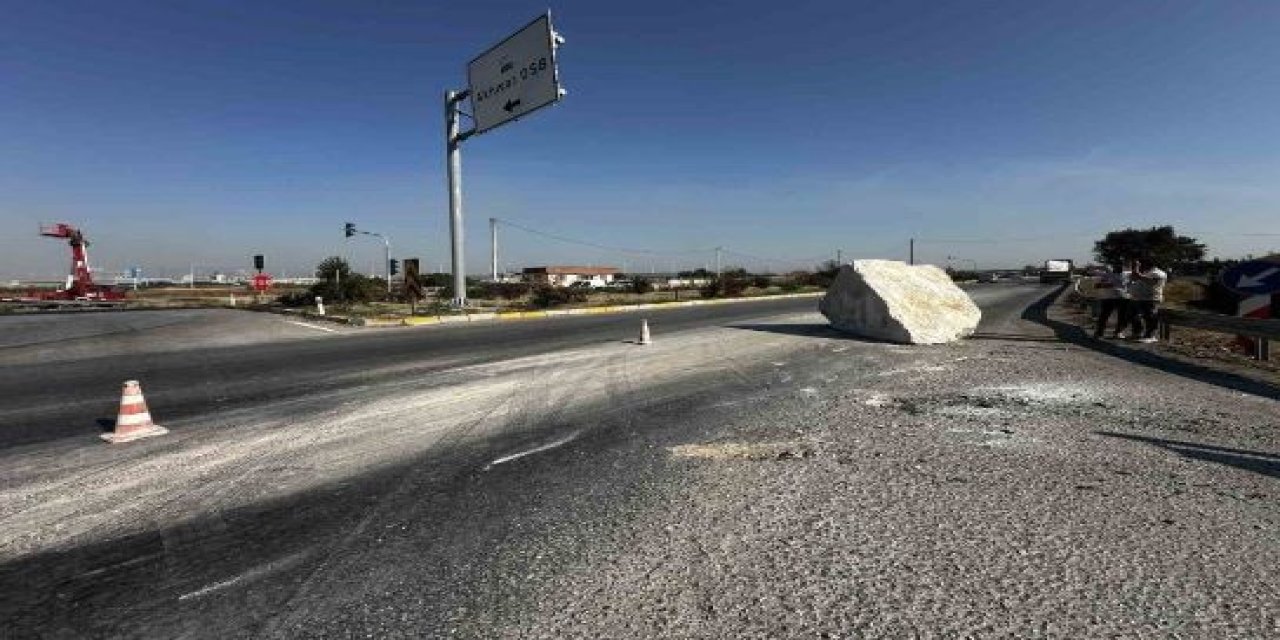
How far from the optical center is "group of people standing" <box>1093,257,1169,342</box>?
42.0ft

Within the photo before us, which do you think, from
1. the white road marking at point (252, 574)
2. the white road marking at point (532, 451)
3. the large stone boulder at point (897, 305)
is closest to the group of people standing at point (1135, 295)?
the large stone boulder at point (897, 305)

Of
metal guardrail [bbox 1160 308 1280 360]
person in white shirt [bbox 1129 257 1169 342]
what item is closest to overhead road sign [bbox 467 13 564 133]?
person in white shirt [bbox 1129 257 1169 342]

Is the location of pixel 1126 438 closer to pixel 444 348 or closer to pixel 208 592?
pixel 208 592

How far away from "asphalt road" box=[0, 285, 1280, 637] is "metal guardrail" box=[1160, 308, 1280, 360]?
3519 millimetres

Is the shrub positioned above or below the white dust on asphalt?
above

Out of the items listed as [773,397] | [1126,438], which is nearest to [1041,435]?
[1126,438]

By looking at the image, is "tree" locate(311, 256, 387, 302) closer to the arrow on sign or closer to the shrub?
the shrub

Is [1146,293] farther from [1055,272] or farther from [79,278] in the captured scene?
[1055,272]

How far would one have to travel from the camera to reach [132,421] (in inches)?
240

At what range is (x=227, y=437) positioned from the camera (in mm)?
5984

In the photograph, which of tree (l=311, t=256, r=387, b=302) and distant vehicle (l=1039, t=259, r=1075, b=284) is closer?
tree (l=311, t=256, r=387, b=302)

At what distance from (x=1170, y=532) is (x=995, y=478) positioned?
3.46 ft

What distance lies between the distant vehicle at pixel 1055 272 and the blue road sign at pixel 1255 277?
6495cm

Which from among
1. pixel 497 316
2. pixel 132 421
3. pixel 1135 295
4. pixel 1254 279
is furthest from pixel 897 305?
pixel 497 316
